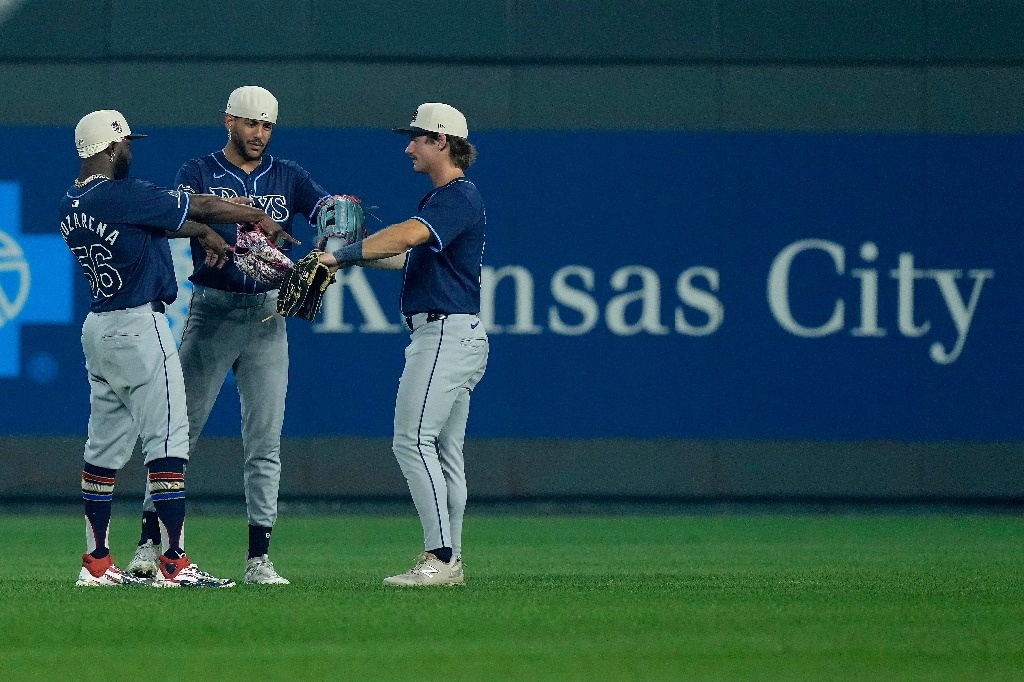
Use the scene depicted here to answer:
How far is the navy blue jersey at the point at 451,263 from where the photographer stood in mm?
8023

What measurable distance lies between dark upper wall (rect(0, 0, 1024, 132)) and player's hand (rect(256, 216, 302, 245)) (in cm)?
559

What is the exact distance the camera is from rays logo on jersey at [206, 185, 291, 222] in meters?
8.41

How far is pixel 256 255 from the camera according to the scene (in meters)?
8.24

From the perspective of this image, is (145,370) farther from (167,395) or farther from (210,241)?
(210,241)

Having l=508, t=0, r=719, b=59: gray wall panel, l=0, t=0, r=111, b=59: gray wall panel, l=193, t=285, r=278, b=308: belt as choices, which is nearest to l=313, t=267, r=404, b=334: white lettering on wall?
l=508, t=0, r=719, b=59: gray wall panel

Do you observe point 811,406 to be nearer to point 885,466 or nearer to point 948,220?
point 885,466

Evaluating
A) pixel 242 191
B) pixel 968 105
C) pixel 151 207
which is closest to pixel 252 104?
pixel 242 191

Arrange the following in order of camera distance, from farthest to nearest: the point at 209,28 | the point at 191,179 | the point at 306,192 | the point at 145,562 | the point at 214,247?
the point at 209,28 → the point at 306,192 → the point at 191,179 → the point at 145,562 → the point at 214,247

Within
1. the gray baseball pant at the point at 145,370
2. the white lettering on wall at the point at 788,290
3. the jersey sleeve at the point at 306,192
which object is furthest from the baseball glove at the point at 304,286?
the white lettering on wall at the point at 788,290

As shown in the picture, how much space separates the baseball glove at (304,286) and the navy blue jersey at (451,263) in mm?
365

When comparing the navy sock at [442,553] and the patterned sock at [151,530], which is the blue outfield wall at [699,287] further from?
the navy sock at [442,553]

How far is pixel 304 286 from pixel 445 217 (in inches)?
25.9

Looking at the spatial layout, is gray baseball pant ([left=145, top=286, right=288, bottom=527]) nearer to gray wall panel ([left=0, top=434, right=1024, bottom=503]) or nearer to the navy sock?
the navy sock

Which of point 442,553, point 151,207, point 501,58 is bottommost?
point 442,553
